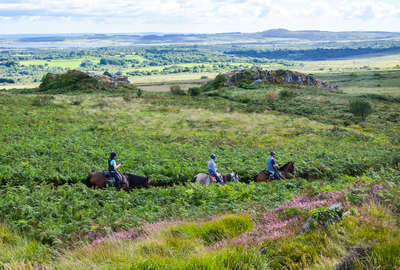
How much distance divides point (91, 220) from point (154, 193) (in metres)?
4.16

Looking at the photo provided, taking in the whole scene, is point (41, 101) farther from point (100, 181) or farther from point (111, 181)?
point (111, 181)

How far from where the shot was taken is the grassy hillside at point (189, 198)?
20.9ft

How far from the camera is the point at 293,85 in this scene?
89.6 m

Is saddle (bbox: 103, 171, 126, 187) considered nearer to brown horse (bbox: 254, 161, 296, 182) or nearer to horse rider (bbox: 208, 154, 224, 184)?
horse rider (bbox: 208, 154, 224, 184)

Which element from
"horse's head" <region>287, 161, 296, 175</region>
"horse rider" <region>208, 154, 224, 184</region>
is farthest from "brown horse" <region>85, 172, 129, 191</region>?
"horse's head" <region>287, 161, 296, 175</region>

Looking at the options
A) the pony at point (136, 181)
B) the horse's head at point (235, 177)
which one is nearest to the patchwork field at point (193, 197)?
the pony at point (136, 181)

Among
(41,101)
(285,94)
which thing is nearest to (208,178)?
(41,101)

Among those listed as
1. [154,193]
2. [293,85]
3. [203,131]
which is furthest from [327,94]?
[154,193]

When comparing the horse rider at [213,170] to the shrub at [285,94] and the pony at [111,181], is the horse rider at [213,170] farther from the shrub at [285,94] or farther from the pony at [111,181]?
the shrub at [285,94]

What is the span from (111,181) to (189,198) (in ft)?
16.2

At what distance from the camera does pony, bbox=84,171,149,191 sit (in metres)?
16.6

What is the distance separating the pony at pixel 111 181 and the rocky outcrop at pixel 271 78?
76.9m

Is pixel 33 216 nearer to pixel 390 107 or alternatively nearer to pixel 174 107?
pixel 174 107

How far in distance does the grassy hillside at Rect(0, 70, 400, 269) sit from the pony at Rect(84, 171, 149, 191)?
806mm
